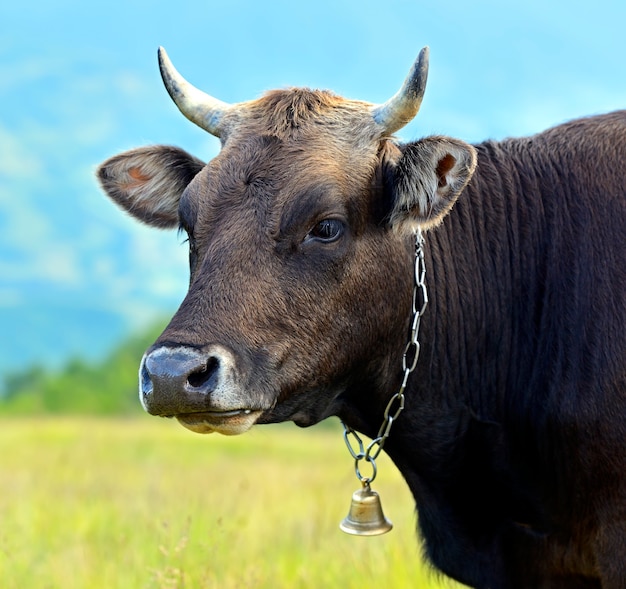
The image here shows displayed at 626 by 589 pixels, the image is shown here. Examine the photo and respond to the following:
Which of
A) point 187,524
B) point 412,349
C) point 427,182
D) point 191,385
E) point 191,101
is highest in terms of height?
point 191,101

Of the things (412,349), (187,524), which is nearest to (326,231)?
(412,349)

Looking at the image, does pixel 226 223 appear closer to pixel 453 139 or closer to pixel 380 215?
pixel 380 215

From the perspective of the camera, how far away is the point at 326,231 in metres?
4.86

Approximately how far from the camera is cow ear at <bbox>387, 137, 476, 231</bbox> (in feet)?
16.2

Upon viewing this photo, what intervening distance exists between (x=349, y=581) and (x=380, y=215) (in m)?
3.40

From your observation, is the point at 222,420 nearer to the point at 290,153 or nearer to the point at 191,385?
the point at 191,385

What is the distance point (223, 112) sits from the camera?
5633 millimetres

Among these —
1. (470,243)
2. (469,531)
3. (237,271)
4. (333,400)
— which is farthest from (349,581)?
(237,271)

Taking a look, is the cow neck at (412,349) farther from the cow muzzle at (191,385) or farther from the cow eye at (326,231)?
the cow muzzle at (191,385)

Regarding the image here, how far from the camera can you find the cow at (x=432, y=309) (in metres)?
4.69

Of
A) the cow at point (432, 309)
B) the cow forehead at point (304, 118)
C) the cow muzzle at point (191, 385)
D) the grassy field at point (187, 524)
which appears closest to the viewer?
the cow muzzle at point (191, 385)

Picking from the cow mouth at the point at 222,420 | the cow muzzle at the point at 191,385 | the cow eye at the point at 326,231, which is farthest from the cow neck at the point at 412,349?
the cow muzzle at the point at 191,385

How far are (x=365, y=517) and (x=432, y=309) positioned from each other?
1.29 m

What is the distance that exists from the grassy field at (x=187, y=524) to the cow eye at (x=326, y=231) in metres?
1.96
